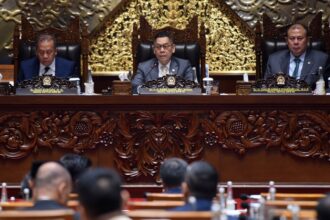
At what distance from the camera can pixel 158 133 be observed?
708 centimetres

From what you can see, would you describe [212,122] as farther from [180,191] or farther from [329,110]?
[180,191]

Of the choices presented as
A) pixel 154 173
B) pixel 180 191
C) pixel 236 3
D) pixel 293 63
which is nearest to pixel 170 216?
pixel 180 191

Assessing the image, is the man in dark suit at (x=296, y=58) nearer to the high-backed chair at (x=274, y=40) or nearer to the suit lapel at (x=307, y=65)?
the suit lapel at (x=307, y=65)

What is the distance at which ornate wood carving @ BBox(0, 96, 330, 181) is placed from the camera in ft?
23.1

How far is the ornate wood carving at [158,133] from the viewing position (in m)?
7.05

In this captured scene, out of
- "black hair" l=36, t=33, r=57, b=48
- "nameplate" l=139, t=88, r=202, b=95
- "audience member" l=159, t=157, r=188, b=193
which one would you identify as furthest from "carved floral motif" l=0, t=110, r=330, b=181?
"audience member" l=159, t=157, r=188, b=193

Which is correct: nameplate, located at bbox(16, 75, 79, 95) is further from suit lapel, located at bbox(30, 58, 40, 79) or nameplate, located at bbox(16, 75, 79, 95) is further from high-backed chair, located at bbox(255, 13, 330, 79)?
high-backed chair, located at bbox(255, 13, 330, 79)

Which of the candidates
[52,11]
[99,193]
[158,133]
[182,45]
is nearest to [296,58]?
[182,45]

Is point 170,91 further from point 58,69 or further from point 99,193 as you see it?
point 99,193

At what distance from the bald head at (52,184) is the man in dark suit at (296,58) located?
15.7ft

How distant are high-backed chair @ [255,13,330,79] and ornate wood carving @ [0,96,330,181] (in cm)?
188

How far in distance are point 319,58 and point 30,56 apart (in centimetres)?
310

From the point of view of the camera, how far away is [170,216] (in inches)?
135

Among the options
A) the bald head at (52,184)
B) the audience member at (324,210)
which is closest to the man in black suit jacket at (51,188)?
the bald head at (52,184)
